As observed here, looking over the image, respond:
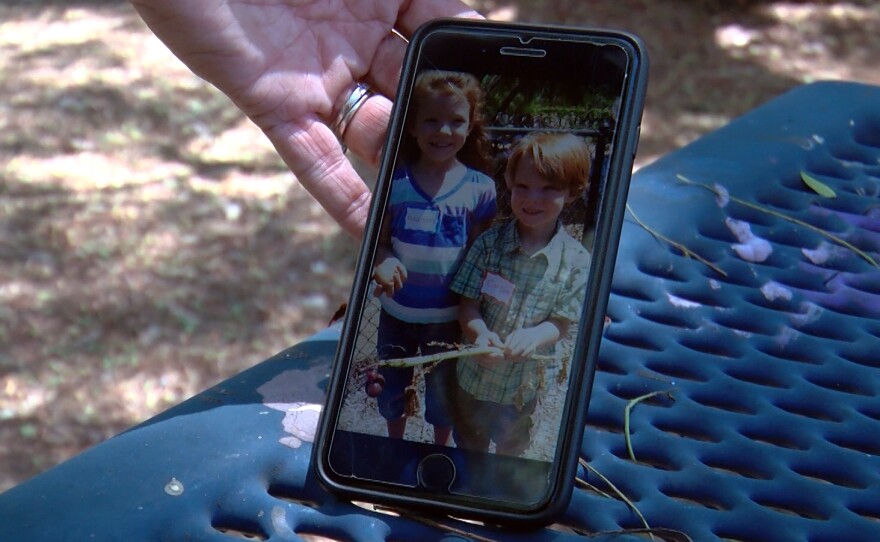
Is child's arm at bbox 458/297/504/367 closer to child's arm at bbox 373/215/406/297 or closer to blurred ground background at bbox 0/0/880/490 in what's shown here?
child's arm at bbox 373/215/406/297

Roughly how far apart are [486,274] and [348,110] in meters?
0.40

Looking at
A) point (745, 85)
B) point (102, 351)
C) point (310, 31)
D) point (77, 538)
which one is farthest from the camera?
point (745, 85)

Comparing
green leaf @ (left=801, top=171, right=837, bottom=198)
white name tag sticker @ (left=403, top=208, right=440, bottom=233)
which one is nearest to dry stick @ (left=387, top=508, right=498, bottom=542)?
white name tag sticker @ (left=403, top=208, right=440, bottom=233)

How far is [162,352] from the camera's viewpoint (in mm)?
2312

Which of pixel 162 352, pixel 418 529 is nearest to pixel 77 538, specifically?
pixel 418 529

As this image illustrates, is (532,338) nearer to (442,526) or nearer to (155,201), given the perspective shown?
(442,526)

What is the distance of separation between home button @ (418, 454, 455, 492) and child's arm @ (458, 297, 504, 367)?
0.08m

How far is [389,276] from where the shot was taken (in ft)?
2.74

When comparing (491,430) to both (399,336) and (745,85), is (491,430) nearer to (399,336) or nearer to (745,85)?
(399,336)

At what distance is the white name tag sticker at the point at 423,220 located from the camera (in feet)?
2.75

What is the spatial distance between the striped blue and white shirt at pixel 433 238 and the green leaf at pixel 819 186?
45 centimetres

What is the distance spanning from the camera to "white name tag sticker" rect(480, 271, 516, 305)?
80cm

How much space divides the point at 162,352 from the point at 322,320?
39 centimetres

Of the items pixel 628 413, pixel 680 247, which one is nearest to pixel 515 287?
pixel 628 413
